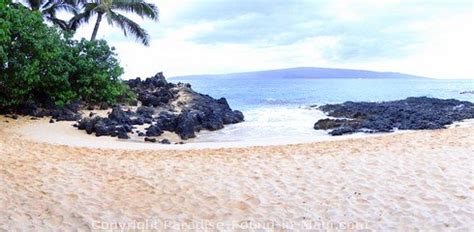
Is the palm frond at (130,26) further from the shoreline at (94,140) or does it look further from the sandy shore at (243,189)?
the sandy shore at (243,189)

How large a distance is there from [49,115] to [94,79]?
8.84ft

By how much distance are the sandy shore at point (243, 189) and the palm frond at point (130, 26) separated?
14676 millimetres

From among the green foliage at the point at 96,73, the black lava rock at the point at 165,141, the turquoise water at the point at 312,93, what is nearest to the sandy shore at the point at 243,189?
the black lava rock at the point at 165,141

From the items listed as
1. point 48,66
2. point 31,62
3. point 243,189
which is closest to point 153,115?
point 48,66

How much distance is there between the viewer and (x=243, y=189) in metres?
6.71

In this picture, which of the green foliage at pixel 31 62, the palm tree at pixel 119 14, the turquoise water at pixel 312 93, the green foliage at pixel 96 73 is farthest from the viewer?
the turquoise water at pixel 312 93

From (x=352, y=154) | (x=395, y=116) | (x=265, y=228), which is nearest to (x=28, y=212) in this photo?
(x=265, y=228)

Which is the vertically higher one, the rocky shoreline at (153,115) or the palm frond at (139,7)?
the palm frond at (139,7)

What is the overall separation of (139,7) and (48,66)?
26.2 feet

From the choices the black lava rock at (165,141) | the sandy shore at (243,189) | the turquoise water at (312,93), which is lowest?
the turquoise water at (312,93)

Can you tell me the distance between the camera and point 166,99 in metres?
24.5

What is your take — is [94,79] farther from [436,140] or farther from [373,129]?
[436,140]

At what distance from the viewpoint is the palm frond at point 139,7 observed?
23.8m

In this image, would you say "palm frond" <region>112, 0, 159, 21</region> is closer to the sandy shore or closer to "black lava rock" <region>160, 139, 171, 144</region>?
"black lava rock" <region>160, 139, 171, 144</region>
